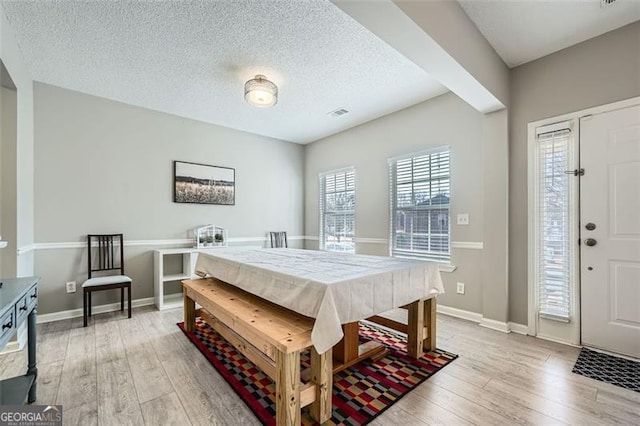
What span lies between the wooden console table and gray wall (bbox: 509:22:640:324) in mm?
3834

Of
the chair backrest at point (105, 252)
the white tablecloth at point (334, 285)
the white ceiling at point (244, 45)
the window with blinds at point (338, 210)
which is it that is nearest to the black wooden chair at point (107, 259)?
the chair backrest at point (105, 252)

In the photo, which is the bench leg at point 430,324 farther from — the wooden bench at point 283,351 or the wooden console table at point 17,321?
the wooden console table at point 17,321

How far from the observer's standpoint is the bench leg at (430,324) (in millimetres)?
2424

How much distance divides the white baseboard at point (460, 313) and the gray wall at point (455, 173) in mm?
55

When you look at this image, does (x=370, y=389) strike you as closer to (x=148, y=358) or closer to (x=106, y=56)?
(x=148, y=358)

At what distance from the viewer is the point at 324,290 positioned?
155 cm

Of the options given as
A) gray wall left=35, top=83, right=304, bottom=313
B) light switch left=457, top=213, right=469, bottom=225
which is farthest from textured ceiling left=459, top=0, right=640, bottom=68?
gray wall left=35, top=83, right=304, bottom=313

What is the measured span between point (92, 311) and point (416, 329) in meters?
3.75

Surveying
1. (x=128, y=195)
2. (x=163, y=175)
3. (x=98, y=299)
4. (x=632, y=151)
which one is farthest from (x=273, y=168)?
A: (x=632, y=151)

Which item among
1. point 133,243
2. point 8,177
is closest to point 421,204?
point 133,243

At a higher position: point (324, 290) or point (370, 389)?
point (324, 290)

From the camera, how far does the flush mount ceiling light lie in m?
2.83

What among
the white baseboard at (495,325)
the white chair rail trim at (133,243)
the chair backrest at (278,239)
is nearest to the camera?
Answer: the white baseboard at (495,325)

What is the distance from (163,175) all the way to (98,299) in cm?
177
